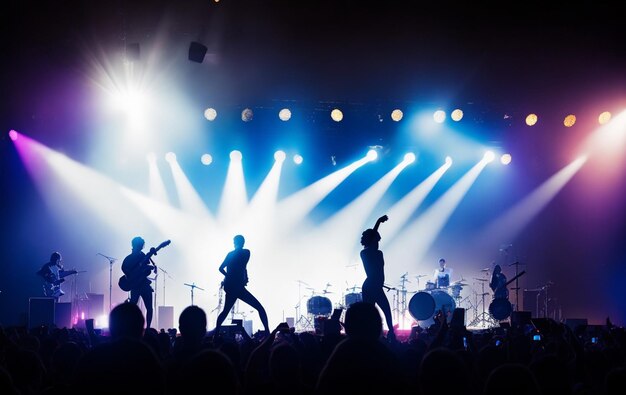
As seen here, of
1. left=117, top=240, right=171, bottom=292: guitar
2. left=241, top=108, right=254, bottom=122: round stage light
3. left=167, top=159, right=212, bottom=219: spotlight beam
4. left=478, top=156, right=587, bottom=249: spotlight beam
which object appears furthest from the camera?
left=167, top=159, right=212, bottom=219: spotlight beam

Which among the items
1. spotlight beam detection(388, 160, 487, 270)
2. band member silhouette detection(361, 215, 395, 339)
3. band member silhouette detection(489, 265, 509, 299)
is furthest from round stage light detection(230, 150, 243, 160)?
band member silhouette detection(361, 215, 395, 339)

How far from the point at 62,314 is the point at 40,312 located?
1.26 m

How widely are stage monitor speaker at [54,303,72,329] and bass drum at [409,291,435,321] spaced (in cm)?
798

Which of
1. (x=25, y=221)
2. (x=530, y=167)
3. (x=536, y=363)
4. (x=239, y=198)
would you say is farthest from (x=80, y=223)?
(x=536, y=363)

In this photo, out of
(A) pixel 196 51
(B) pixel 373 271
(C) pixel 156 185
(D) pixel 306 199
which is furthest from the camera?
(D) pixel 306 199

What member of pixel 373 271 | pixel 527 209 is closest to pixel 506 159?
pixel 527 209

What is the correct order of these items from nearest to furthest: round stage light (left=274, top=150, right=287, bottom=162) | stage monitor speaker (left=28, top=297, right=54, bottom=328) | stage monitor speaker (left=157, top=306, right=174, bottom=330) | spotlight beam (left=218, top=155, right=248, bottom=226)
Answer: stage monitor speaker (left=28, top=297, right=54, bottom=328) → stage monitor speaker (left=157, top=306, right=174, bottom=330) → round stage light (left=274, top=150, right=287, bottom=162) → spotlight beam (left=218, top=155, right=248, bottom=226)

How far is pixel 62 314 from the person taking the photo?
15.1m

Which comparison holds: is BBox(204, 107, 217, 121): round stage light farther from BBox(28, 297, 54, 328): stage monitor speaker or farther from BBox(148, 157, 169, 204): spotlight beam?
BBox(28, 297, 54, 328): stage monitor speaker

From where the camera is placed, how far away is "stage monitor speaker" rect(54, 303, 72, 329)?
1487 cm

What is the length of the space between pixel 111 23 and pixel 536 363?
12591 millimetres

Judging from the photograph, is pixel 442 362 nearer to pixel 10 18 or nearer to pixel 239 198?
pixel 10 18

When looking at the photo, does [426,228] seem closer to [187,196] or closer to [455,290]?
[455,290]

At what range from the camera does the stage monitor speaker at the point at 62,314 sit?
14867 mm
